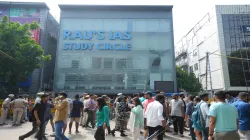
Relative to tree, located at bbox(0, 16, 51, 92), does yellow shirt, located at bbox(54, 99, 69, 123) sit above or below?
below

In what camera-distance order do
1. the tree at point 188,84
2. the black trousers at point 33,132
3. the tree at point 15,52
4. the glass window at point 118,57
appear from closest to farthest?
the black trousers at point 33,132, the tree at point 15,52, the glass window at point 118,57, the tree at point 188,84

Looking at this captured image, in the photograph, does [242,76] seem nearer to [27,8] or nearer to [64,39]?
[64,39]

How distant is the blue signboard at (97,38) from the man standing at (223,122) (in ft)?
76.2

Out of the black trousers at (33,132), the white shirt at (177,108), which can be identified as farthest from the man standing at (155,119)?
the black trousers at (33,132)

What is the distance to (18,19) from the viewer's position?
88.5 feet

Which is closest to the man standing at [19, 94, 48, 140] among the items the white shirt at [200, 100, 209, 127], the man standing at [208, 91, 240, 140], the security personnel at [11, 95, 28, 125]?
the white shirt at [200, 100, 209, 127]

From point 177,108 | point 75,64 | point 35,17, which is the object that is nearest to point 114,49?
point 75,64

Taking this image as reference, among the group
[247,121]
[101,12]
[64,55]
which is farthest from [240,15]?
[247,121]

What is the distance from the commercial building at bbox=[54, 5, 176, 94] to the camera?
83.4ft

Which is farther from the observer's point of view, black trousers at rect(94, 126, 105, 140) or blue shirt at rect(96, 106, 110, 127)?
blue shirt at rect(96, 106, 110, 127)

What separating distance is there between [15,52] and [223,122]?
20231 millimetres

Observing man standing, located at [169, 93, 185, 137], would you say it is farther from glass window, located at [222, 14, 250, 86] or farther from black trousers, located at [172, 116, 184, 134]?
glass window, located at [222, 14, 250, 86]

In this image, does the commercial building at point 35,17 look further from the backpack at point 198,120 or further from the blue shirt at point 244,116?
the blue shirt at point 244,116

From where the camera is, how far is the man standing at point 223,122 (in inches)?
136
